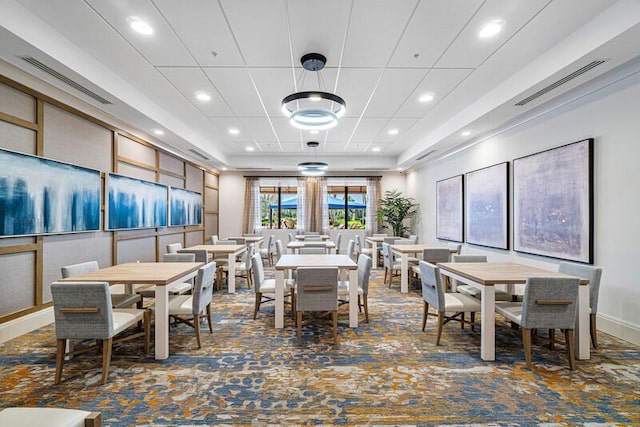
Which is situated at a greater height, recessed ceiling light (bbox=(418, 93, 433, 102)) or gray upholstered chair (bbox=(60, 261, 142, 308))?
recessed ceiling light (bbox=(418, 93, 433, 102))

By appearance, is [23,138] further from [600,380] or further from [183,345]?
[600,380]

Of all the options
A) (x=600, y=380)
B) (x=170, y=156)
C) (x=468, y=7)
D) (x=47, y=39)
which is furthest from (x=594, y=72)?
(x=170, y=156)

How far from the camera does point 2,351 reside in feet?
10.1

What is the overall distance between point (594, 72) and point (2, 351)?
258 inches

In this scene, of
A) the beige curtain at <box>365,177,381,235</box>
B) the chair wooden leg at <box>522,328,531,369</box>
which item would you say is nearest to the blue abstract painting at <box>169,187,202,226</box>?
the beige curtain at <box>365,177,381,235</box>

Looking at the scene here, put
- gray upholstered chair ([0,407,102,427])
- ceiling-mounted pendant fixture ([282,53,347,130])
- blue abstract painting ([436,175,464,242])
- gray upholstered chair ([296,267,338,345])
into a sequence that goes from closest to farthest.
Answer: gray upholstered chair ([0,407,102,427])
gray upholstered chair ([296,267,338,345])
ceiling-mounted pendant fixture ([282,53,347,130])
blue abstract painting ([436,175,464,242])

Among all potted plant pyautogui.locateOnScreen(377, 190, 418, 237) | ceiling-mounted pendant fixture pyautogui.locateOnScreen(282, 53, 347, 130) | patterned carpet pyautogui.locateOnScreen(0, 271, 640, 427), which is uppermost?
ceiling-mounted pendant fixture pyautogui.locateOnScreen(282, 53, 347, 130)

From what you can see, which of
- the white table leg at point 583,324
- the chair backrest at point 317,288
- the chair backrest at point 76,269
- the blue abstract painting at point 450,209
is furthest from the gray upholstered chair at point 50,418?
the blue abstract painting at point 450,209

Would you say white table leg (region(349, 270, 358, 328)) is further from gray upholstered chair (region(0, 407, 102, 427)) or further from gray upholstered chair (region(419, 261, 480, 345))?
gray upholstered chair (region(0, 407, 102, 427))

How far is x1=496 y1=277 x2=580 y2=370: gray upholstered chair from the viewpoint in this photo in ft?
8.57

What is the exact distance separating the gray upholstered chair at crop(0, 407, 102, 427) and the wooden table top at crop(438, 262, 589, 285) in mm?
2883

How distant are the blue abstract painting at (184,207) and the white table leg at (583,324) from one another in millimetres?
6889

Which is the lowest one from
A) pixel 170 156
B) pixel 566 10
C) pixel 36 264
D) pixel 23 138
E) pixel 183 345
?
pixel 183 345

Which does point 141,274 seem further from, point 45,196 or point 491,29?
point 491,29
